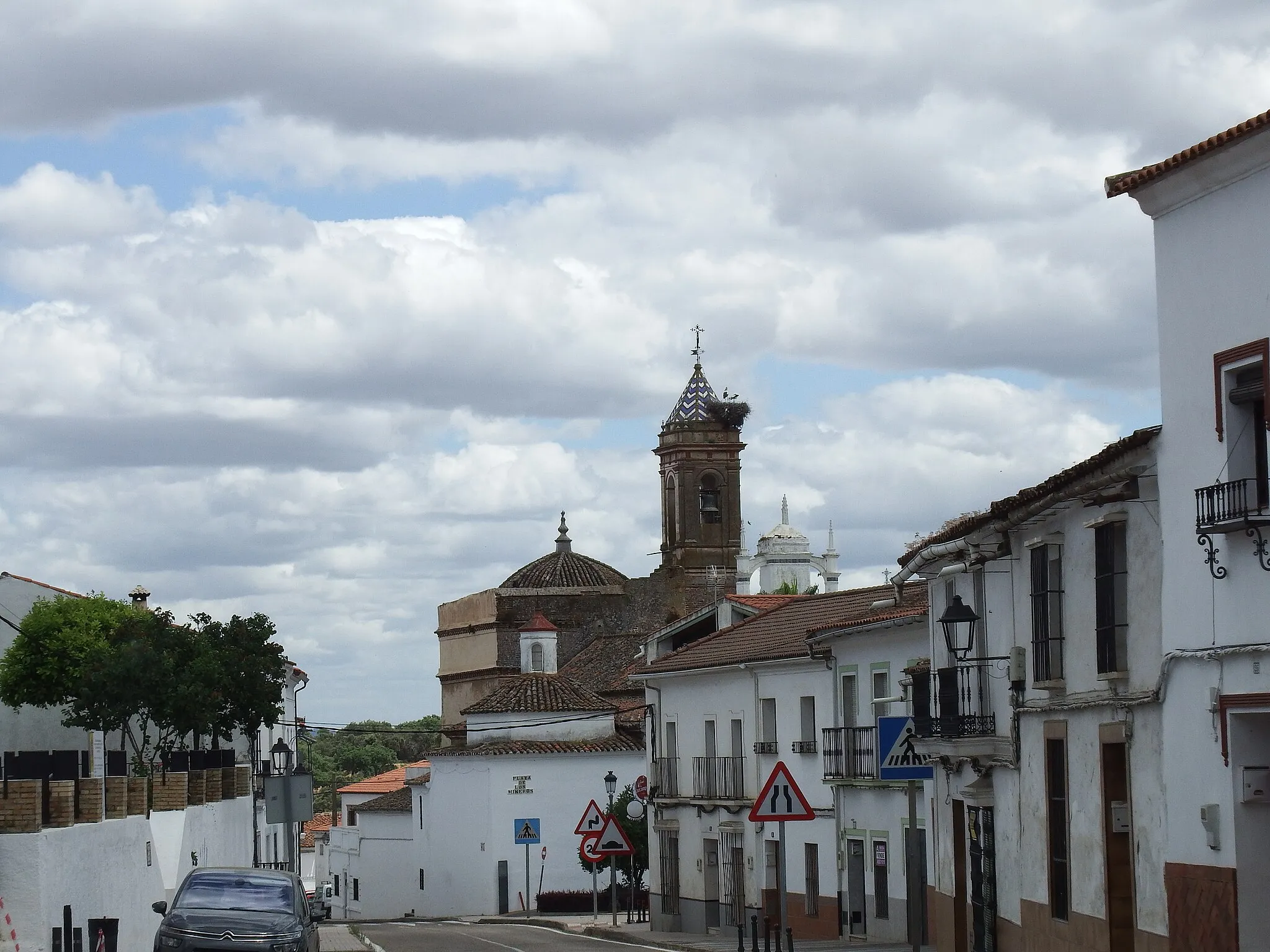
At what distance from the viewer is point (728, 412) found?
93.6 meters

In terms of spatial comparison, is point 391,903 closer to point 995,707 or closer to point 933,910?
point 933,910

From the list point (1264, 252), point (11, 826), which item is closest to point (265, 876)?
point (11, 826)

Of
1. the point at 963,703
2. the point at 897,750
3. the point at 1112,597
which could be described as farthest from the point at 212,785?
the point at 1112,597

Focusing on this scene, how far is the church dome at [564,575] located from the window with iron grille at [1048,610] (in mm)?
63851

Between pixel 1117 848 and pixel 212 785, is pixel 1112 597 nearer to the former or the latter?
pixel 1117 848

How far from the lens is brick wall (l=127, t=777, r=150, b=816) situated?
30156 mm

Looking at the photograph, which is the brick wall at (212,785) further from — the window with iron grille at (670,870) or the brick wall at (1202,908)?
the brick wall at (1202,908)

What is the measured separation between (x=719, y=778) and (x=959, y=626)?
21560 mm

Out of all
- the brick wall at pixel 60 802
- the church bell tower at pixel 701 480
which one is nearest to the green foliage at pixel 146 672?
the brick wall at pixel 60 802

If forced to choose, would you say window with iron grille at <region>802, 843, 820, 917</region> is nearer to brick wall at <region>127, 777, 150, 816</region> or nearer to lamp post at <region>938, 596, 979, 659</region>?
brick wall at <region>127, 777, 150, 816</region>

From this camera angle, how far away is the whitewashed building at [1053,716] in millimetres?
17312

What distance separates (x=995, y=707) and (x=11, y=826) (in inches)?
473

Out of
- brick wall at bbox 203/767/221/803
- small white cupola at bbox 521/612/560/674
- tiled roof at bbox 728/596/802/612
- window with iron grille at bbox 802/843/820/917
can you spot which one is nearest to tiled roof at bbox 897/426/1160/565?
window with iron grille at bbox 802/843/820/917

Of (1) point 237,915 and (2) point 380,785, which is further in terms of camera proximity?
(2) point 380,785
